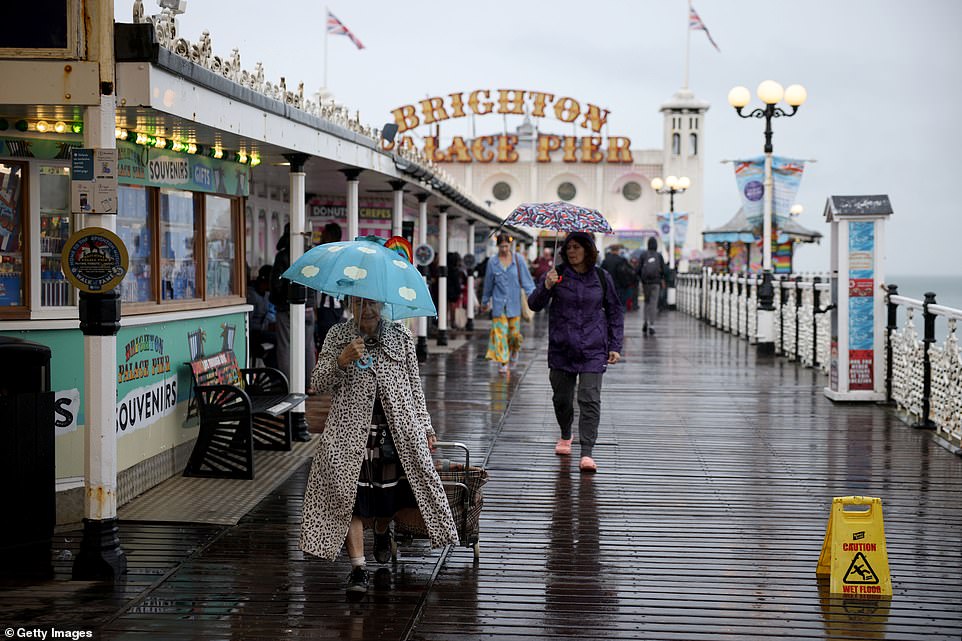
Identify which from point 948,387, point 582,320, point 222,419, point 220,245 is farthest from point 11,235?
point 948,387

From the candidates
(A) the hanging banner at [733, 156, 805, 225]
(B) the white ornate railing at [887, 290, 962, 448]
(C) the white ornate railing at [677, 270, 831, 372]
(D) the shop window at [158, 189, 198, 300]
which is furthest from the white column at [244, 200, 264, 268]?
(A) the hanging banner at [733, 156, 805, 225]

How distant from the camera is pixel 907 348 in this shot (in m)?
12.3

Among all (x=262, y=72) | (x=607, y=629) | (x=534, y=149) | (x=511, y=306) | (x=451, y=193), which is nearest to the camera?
(x=607, y=629)

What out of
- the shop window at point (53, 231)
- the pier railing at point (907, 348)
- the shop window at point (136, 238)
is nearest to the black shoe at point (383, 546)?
the shop window at point (53, 231)

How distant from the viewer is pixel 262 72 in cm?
861

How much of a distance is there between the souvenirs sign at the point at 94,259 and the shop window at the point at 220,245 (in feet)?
12.5

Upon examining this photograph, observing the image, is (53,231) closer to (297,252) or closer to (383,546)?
(297,252)

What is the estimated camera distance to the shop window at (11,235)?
7348 mm

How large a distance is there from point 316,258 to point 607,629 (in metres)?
2.24

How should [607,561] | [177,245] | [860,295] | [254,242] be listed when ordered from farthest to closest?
[254,242], [860,295], [177,245], [607,561]

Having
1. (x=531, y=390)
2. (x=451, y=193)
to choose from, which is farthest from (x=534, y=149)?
(x=531, y=390)

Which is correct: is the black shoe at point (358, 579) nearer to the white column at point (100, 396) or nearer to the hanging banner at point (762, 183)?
the white column at point (100, 396)

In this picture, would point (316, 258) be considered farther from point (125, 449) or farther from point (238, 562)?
point (125, 449)

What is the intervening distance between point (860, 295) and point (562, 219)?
16.4 feet
